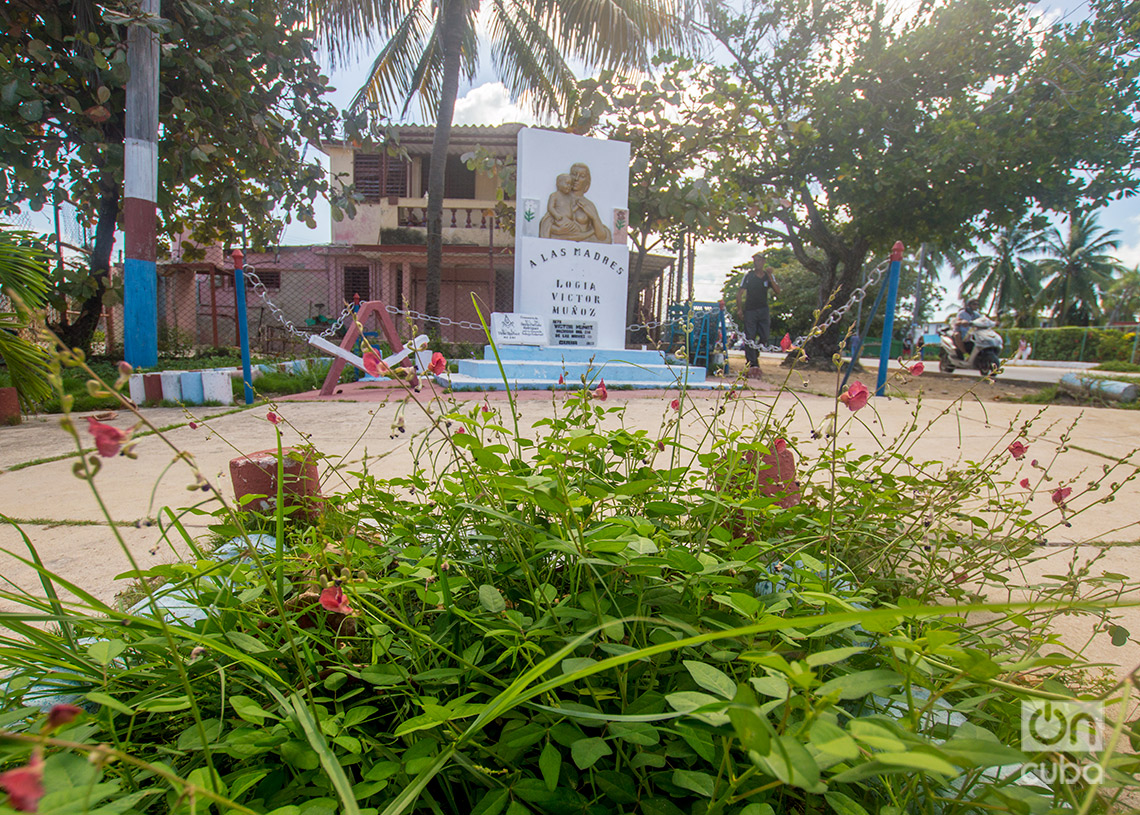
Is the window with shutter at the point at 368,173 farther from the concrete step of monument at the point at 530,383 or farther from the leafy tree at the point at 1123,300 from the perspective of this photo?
the leafy tree at the point at 1123,300

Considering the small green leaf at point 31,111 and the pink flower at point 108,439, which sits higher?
the small green leaf at point 31,111

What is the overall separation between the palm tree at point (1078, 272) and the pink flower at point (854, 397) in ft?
158

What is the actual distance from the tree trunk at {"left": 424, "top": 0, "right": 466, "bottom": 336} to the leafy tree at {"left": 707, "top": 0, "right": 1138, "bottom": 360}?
15.7 ft

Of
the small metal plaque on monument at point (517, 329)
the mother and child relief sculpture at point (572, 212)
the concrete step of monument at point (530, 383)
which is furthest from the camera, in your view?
the mother and child relief sculpture at point (572, 212)

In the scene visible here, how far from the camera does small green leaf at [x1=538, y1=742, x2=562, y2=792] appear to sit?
0.60 metres

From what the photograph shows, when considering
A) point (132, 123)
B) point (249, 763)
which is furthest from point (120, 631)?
point (132, 123)

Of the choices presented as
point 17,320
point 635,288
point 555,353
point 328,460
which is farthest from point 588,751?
point 635,288

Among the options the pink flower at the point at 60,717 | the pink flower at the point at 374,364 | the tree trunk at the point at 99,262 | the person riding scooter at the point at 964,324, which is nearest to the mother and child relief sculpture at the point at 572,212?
the tree trunk at the point at 99,262

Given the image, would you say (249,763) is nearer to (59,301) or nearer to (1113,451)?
(1113,451)

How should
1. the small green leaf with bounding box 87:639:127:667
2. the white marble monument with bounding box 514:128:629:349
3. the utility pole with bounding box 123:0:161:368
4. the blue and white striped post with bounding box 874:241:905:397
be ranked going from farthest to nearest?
the white marble monument with bounding box 514:128:629:349
the blue and white striped post with bounding box 874:241:905:397
the utility pole with bounding box 123:0:161:368
the small green leaf with bounding box 87:639:127:667

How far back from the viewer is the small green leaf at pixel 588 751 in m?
0.60

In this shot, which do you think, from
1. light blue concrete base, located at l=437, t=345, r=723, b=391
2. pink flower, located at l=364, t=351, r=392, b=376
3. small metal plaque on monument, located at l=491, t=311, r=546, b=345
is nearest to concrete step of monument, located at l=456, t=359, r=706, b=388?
light blue concrete base, located at l=437, t=345, r=723, b=391

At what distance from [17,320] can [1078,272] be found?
50.9m

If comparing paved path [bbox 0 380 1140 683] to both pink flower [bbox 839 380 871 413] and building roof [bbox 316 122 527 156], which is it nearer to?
pink flower [bbox 839 380 871 413]
